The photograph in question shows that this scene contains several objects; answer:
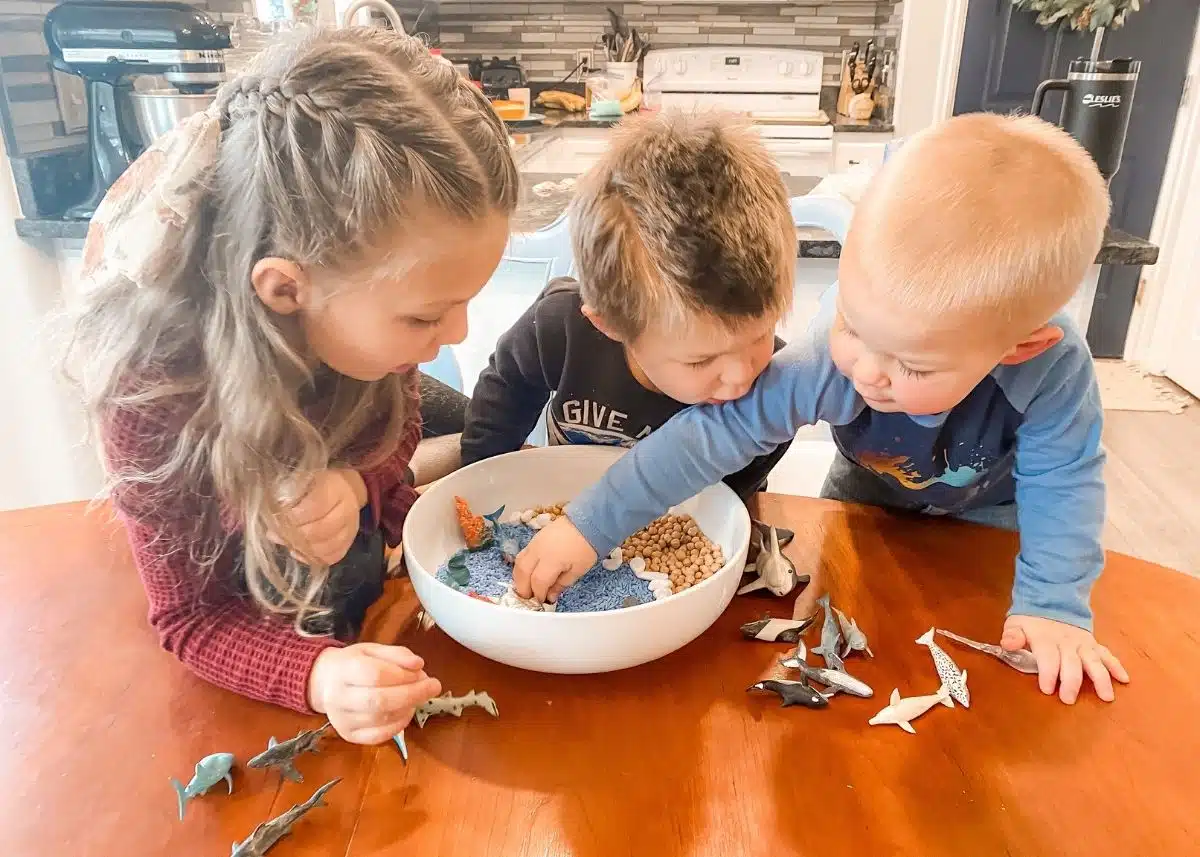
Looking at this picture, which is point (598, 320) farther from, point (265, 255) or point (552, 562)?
point (265, 255)

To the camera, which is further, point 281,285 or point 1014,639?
point 1014,639

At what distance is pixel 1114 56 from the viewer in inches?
131

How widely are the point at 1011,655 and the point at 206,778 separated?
667 millimetres

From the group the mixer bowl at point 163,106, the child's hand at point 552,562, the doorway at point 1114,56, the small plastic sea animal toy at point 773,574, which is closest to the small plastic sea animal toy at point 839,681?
the small plastic sea animal toy at point 773,574

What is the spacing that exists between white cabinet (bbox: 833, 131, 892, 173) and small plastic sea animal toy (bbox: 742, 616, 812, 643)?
284 centimetres

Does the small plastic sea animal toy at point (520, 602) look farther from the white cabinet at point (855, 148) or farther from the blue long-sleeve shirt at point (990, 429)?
the white cabinet at point (855, 148)

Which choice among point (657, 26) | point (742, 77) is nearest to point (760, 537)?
point (742, 77)

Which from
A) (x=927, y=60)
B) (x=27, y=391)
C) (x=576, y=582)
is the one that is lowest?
(x=27, y=391)

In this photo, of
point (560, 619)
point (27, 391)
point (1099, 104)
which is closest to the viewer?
point (560, 619)

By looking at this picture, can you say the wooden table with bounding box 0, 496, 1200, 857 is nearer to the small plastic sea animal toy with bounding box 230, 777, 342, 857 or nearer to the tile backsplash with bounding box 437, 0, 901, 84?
the small plastic sea animal toy with bounding box 230, 777, 342, 857

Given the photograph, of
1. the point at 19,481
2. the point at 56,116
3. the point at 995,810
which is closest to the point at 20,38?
the point at 56,116

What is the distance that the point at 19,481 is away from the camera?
1807 millimetres

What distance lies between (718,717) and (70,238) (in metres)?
1.58

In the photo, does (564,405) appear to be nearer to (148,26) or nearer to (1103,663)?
(1103,663)
